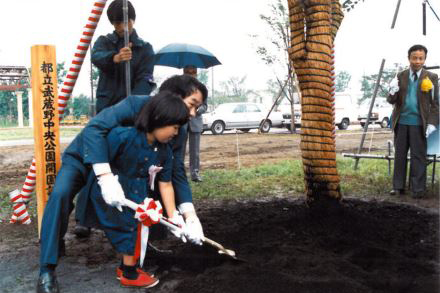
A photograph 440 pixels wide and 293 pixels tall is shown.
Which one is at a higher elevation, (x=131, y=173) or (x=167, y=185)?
(x=131, y=173)

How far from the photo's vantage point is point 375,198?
541cm

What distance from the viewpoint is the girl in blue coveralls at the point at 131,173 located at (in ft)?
8.50

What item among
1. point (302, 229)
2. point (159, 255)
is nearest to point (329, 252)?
point (302, 229)

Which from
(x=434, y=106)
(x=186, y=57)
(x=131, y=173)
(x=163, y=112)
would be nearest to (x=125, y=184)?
(x=131, y=173)

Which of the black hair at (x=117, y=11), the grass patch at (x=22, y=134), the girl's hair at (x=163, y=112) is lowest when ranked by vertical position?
the grass patch at (x=22, y=134)

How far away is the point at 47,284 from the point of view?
254cm

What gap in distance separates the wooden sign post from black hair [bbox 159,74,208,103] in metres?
1.18

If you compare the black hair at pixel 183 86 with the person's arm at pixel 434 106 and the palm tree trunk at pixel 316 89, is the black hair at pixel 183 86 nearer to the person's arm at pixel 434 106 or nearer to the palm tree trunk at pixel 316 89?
the palm tree trunk at pixel 316 89

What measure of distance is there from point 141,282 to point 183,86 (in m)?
1.29

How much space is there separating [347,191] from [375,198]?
435 mm

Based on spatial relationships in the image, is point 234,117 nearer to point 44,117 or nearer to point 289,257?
point 44,117

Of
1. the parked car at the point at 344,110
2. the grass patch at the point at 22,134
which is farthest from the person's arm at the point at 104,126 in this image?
the parked car at the point at 344,110

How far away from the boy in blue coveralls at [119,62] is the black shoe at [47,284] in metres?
1.85

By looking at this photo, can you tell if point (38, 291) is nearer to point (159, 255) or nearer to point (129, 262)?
point (129, 262)
